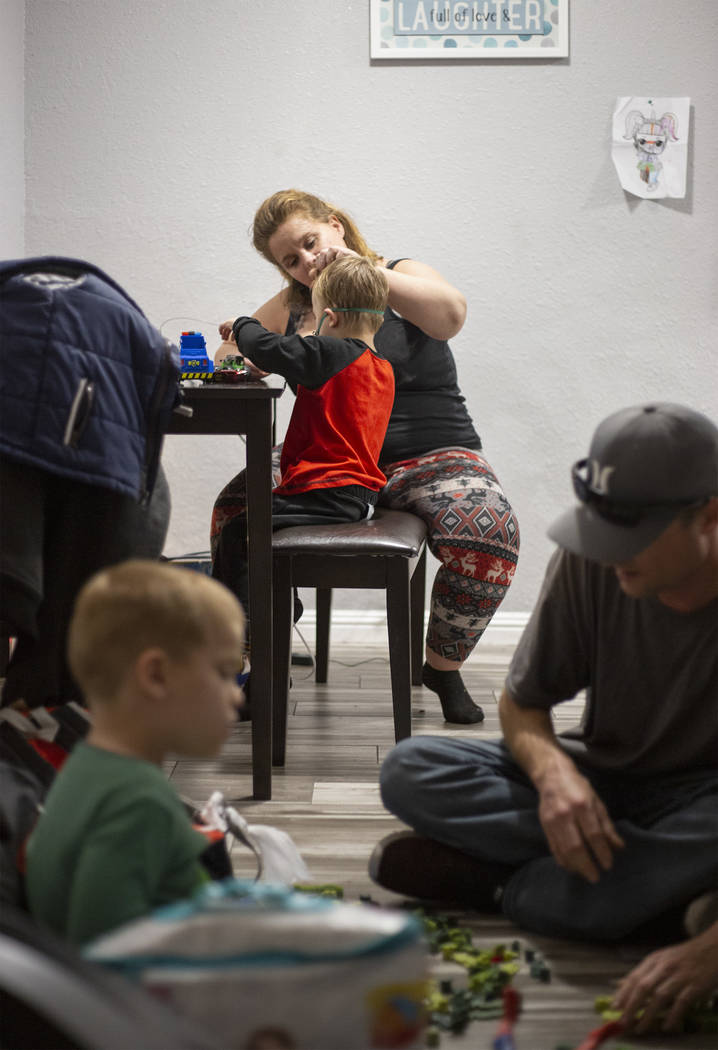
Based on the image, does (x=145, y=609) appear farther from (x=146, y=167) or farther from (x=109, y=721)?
(x=146, y=167)

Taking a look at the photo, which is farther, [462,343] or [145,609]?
[462,343]

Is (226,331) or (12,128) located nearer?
(226,331)

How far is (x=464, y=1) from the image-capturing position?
3.15 meters

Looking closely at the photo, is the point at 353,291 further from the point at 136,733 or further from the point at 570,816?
the point at 136,733

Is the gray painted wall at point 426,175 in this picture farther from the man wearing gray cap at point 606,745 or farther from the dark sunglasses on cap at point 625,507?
the dark sunglasses on cap at point 625,507

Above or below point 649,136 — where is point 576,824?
below

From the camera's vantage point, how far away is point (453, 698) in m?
2.53

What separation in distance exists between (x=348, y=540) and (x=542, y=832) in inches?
31.8

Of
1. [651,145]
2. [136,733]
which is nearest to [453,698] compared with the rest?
[136,733]

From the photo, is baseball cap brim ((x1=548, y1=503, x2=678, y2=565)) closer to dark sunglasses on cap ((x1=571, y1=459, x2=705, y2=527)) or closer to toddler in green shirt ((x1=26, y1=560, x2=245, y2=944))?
dark sunglasses on cap ((x1=571, y1=459, x2=705, y2=527))

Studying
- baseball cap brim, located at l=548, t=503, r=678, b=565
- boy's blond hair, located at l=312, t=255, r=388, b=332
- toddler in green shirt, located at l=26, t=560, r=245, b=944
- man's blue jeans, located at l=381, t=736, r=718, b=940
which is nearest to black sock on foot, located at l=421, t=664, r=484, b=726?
boy's blond hair, located at l=312, t=255, r=388, b=332

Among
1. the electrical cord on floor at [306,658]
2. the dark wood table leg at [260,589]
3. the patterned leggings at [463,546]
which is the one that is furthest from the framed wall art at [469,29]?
the dark wood table leg at [260,589]

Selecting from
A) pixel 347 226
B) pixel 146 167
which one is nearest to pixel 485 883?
pixel 347 226

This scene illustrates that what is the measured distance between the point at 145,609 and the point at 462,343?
2.40 metres
